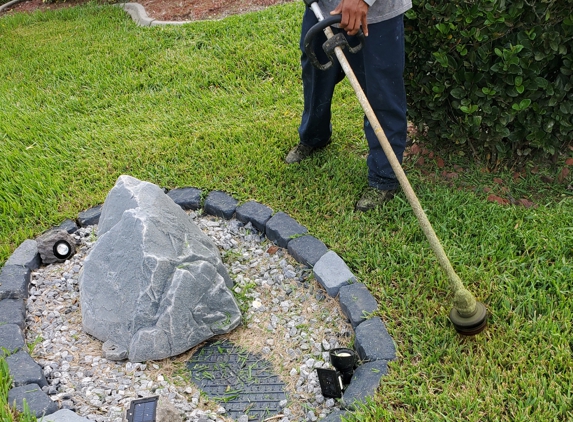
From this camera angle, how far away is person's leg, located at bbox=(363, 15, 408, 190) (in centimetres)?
327

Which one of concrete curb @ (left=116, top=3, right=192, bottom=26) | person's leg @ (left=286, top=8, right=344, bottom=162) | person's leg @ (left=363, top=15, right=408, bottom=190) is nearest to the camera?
person's leg @ (left=363, top=15, right=408, bottom=190)

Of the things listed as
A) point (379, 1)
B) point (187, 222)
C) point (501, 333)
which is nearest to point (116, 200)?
point (187, 222)

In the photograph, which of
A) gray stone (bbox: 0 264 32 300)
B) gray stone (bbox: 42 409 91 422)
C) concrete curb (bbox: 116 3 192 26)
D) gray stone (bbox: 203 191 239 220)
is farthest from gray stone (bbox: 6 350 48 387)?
concrete curb (bbox: 116 3 192 26)

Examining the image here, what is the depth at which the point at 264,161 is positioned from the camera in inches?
168

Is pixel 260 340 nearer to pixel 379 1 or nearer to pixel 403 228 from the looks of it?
pixel 403 228

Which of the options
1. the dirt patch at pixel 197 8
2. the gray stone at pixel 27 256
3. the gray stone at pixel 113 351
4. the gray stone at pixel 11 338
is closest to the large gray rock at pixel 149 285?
the gray stone at pixel 113 351

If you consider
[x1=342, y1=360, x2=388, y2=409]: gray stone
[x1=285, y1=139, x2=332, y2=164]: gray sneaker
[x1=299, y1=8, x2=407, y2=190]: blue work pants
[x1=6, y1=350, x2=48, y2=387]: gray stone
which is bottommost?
Result: [x1=342, y1=360, x2=388, y2=409]: gray stone

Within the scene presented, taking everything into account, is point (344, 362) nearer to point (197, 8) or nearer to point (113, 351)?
point (113, 351)

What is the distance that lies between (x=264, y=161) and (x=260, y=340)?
1.53 metres

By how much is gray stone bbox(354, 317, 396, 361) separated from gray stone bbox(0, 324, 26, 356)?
1.76 metres

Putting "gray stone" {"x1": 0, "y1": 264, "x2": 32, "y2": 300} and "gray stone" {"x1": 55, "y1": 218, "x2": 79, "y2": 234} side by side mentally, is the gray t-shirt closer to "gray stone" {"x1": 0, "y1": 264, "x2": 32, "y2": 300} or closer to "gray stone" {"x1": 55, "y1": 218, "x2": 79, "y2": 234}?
"gray stone" {"x1": 55, "y1": 218, "x2": 79, "y2": 234}

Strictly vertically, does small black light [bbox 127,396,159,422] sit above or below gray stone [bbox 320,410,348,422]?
above

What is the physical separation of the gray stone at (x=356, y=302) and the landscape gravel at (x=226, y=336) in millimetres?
85

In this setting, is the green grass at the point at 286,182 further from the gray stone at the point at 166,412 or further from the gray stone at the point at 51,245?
the gray stone at the point at 166,412
